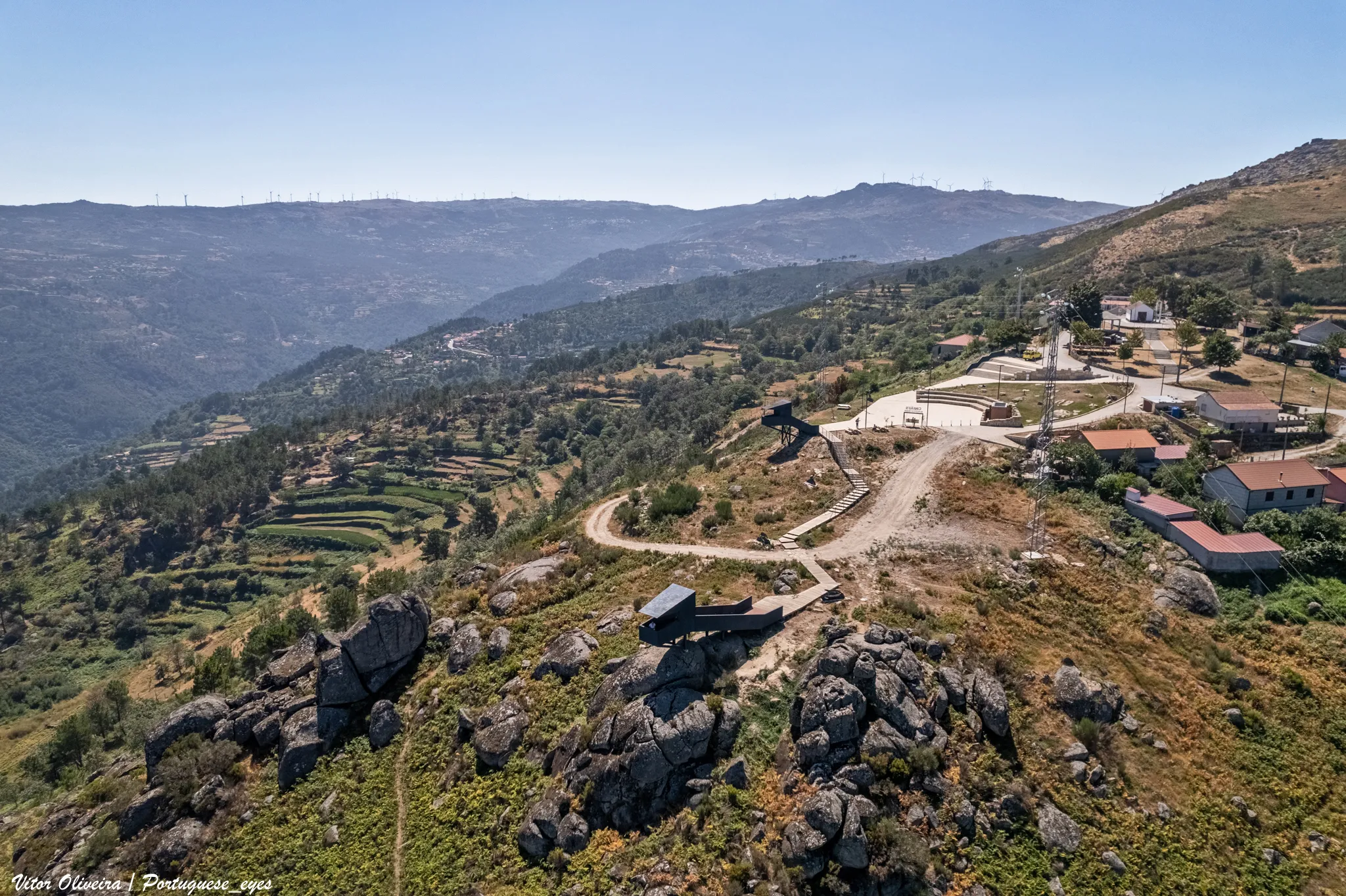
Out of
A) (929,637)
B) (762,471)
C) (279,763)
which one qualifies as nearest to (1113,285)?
(762,471)

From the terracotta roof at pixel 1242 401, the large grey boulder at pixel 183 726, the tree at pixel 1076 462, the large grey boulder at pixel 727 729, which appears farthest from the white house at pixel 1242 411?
the large grey boulder at pixel 183 726

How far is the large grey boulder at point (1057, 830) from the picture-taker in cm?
2319

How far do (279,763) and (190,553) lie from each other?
3862 inches

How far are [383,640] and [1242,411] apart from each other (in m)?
59.7

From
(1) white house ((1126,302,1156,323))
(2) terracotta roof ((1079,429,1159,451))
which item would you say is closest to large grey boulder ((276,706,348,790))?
(2) terracotta roof ((1079,429,1159,451))

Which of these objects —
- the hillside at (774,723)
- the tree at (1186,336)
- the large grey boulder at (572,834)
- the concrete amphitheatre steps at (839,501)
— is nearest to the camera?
the hillside at (774,723)

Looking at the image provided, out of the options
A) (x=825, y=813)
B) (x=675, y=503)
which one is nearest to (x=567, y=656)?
(x=825, y=813)

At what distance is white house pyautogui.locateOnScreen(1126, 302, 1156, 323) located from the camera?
270 feet

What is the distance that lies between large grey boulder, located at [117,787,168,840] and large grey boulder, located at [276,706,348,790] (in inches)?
188

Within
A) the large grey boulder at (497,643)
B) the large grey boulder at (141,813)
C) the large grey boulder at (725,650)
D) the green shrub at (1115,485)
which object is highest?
the green shrub at (1115,485)

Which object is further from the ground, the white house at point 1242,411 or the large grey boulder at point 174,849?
the white house at point 1242,411

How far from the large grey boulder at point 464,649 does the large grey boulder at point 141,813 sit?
13.3 meters

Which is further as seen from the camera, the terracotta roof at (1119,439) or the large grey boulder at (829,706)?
the terracotta roof at (1119,439)

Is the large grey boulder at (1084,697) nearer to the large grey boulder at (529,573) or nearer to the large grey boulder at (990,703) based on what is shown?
the large grey boulder at (990,703)
